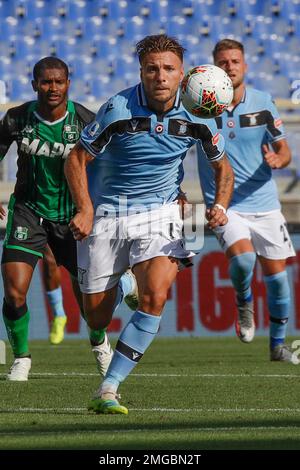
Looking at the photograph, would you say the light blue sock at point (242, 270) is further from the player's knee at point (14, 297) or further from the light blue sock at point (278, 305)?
the player's knee at point (14, 297)

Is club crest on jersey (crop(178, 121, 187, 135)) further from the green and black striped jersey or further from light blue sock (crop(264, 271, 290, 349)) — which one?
light blue sock (crop(264, 271, 290, 349))

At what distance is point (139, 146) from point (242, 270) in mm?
3751


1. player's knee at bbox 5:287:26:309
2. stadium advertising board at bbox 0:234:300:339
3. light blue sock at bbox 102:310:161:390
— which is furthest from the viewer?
stadium advertising board at bbox 0:234:300:339

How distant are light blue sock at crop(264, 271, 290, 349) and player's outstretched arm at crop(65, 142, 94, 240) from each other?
413 cm

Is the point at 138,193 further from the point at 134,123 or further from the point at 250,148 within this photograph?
the point at 250,148

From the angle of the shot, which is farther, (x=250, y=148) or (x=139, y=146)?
(x=250, y=148)

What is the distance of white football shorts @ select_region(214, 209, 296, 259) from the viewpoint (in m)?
10.4

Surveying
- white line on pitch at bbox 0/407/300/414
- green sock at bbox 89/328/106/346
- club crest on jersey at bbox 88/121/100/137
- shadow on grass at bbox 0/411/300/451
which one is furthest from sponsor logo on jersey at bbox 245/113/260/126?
shadow on grass at bbox 0/411/300/451

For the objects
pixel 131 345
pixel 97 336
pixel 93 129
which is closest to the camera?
pixel 131 345

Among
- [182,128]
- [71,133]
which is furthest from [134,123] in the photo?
[71,133]

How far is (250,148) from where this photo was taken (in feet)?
34.6

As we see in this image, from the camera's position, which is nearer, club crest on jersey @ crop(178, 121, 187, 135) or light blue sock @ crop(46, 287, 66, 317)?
club crest on jersey @ crop(178, 121, 187, 135)

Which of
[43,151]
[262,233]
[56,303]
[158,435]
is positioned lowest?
[158,435]

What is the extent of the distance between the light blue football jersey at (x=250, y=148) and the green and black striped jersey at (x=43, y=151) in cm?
199
